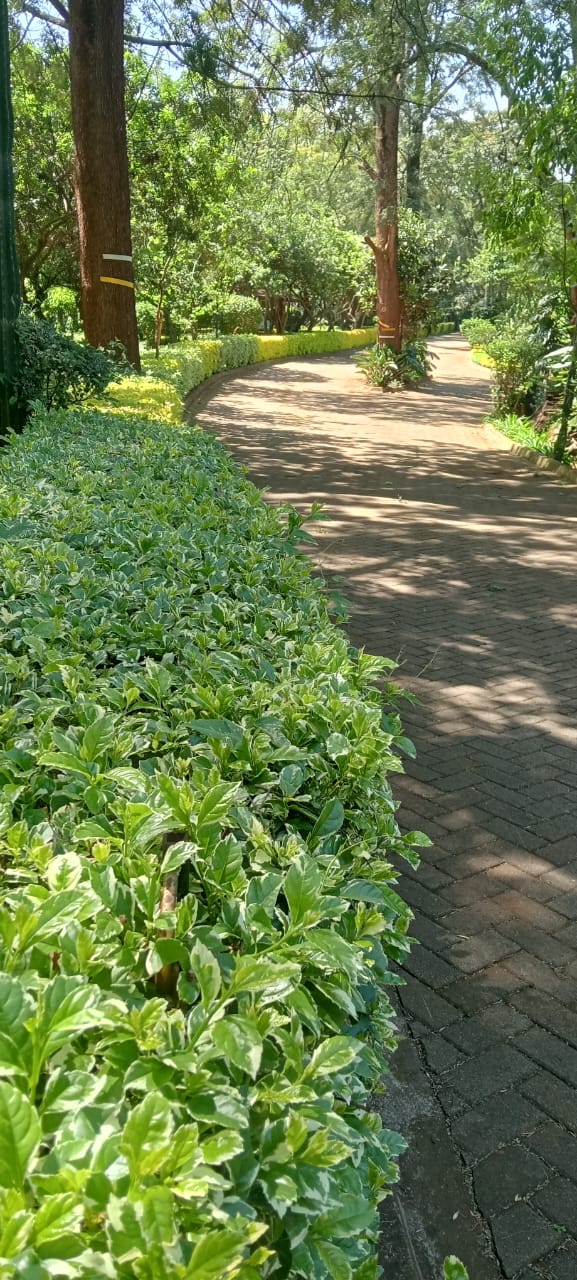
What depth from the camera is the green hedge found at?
18.1 m

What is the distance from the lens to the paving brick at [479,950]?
10.0 ft

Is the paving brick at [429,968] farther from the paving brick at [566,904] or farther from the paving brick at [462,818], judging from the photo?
the paving brick at [462,818]

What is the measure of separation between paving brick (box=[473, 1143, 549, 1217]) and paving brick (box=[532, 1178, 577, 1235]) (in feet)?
0.08

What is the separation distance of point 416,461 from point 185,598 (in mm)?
11208

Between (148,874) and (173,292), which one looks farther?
(173,292)

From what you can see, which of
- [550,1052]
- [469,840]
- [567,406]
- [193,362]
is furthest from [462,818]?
[193,362]

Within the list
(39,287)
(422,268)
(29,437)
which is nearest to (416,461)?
(29,437)

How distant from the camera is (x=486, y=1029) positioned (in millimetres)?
Answer: 2771

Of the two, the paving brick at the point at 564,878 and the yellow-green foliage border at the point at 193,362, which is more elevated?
the yellow-green foliage border at the point at 193,362

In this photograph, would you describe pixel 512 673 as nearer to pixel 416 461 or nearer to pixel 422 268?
pixel 416 461

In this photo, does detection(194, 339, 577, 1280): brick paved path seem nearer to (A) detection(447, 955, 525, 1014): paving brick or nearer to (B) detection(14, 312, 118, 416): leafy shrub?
(A) detection(447, 955, 525, 1014): paving brick

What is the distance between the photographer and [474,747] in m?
4.61

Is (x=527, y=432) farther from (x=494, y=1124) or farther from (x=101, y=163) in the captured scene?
(x=494, y=1124)

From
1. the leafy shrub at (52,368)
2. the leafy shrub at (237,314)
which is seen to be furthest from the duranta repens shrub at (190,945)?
the leafy shrub at (237,314)
